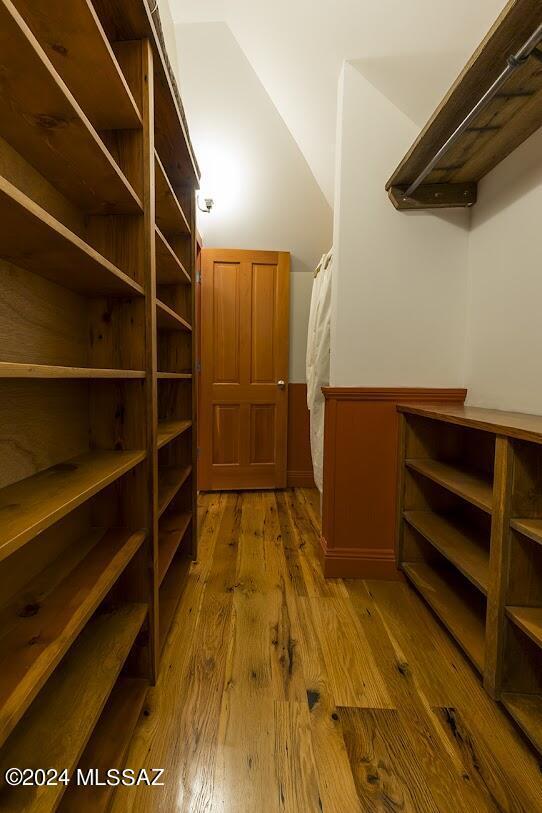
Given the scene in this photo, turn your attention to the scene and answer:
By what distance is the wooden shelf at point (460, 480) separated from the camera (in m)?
1.12

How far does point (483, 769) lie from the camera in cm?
87

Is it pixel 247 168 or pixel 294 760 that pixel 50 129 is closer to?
pixel 294 760

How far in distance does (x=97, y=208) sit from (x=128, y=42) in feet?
1.47

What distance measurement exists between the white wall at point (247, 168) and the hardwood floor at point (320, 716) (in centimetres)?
204

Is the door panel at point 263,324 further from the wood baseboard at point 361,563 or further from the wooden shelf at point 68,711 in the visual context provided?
the wooden shelf at point 68,711

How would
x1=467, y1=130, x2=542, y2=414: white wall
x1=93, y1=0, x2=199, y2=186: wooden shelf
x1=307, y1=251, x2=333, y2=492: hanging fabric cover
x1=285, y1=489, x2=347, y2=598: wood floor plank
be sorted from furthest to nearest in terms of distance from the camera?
x1=307, y1=251, x2=333, y2=492: hanging fabric cover < x1=285, y1=489, x2=347, y2=598: wood floor plank < x1=467, y1=130, x2=542, y2=414: white wall < x1=93, y1=0, x2=199, y2=186: wooden shelf

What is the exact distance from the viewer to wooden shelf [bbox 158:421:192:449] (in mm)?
1244

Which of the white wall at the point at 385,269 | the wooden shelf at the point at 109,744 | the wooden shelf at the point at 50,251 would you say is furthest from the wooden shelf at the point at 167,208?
the wooden shelf at the point at 109,744

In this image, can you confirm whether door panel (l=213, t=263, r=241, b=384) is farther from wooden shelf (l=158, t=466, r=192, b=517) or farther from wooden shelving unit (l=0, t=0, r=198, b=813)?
wooden shelving unit (l=0, t=0, r=198, b=813)

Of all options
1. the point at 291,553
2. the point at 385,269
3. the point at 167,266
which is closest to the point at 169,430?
the point at 167,266

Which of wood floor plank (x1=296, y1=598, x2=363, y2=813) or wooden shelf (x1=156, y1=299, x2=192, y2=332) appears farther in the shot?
wooden shelf (x1=156, y1=299, x2=192, y2=332)

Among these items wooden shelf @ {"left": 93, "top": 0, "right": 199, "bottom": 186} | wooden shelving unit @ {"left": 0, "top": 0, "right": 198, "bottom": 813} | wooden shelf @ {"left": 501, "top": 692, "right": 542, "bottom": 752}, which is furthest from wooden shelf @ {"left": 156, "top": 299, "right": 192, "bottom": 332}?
wooden shelf @ {"left": 501, "top": 692, "right": 542, "bottom": 752}

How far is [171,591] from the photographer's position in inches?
59.9

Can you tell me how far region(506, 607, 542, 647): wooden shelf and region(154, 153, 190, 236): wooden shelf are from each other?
165cm
